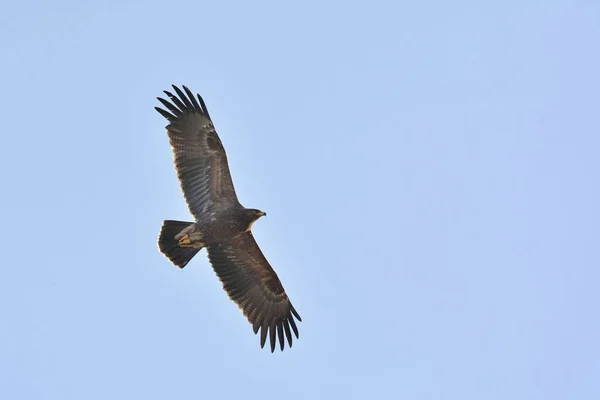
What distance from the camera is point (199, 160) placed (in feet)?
59.4

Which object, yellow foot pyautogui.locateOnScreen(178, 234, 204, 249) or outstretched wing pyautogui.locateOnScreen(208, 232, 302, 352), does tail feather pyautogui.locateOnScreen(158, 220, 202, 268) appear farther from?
outstretched wing pyautogui.locateOnScreen(208, 232, 302, 352)

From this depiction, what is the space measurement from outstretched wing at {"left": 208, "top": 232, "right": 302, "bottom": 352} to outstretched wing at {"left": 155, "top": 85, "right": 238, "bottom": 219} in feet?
3.12

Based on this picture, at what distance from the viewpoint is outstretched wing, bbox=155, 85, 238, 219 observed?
18.1 metres

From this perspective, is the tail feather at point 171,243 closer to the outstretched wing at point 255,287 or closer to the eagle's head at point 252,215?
the outstretched wing at point 255,287

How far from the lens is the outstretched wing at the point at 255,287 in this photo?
18.7 metres

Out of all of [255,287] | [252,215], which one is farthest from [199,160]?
[255,287]

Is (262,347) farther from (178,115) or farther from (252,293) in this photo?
(178,115)

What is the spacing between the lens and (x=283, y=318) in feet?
62.2

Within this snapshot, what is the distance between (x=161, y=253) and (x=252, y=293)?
2.00 meters

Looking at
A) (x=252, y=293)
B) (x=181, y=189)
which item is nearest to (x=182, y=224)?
(x=181, y=189)

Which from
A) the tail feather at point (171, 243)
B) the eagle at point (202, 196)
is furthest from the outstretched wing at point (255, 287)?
the tail feather at point (171, 243)

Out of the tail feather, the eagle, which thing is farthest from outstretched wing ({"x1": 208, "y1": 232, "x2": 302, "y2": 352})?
the tail feather

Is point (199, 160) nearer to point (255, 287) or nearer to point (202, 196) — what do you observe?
point (202, 196)

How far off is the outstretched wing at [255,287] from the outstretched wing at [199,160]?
0.95 meters
